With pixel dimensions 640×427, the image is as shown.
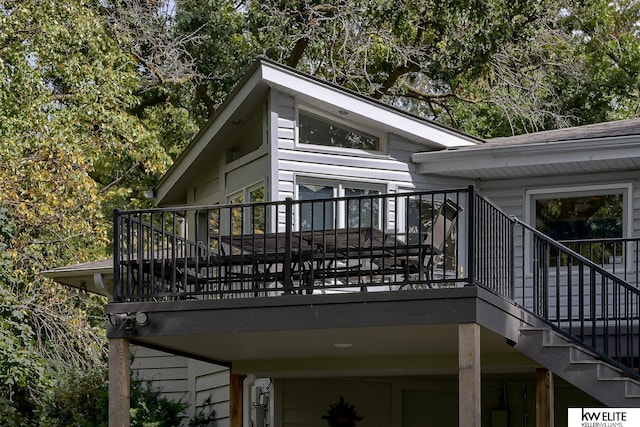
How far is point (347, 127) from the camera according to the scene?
51.0 feet

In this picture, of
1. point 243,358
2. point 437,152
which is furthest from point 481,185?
point 243,358

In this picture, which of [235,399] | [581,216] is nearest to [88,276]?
[235,399]

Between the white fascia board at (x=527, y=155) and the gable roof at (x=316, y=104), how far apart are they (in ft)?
1.08

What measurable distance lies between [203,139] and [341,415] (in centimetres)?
441

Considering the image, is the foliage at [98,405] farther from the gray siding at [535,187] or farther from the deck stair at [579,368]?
the deck stair at [579,368]

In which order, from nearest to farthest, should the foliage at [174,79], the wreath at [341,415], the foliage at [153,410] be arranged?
1. the wreath at [341,415]
2. the foliage at [153,410]
3. the foliage at [174,79]

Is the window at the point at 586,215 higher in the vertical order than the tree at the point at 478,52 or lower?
lower

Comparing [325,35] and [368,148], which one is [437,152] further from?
[325,35]

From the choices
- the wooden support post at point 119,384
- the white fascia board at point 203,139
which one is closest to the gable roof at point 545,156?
the white fascia board at point 203,139

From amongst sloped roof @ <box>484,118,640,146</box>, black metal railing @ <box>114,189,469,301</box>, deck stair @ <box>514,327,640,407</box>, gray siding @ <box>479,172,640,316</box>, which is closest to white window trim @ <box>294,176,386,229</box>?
gray siding @ <box>479,172,640,316</box>

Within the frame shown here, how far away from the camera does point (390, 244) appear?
12.1m

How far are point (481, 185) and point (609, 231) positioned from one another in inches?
74.4

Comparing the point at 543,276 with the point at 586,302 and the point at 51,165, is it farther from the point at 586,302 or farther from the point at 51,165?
the point at 51,165

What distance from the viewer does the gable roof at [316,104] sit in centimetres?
1473
